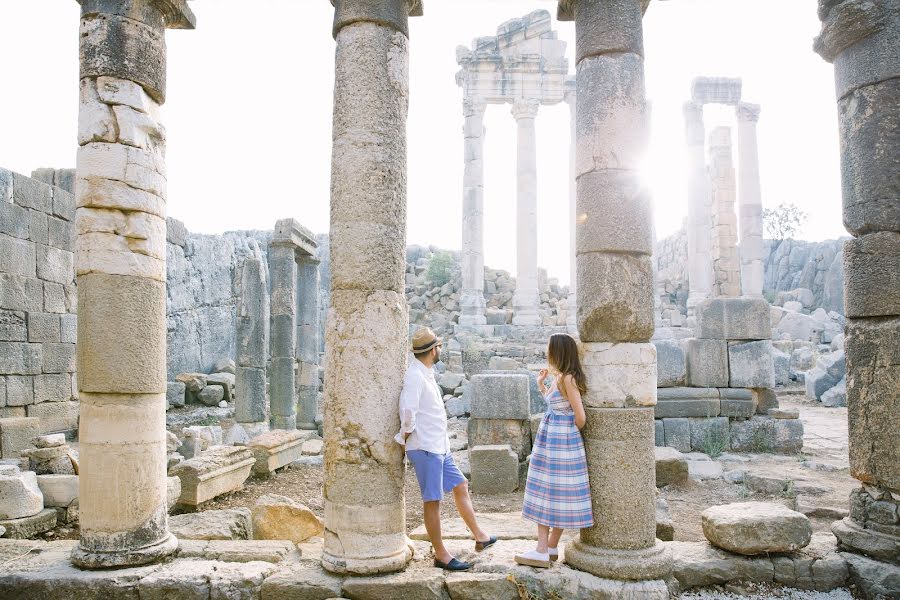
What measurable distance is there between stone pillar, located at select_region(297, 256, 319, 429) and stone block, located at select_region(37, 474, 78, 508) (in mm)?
6515

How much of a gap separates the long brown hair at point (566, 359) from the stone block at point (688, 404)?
643cm

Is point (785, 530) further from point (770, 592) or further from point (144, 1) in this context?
point (144, 1)

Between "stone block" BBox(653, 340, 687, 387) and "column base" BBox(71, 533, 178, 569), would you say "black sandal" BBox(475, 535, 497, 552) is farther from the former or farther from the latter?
"stone block" BBox(653, 340, 687, 387)

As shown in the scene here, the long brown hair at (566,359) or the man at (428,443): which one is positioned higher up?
the long brown hair at (566,359)

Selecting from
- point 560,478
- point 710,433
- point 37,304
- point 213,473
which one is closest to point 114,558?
point 560,478

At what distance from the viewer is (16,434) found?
8.84 metres

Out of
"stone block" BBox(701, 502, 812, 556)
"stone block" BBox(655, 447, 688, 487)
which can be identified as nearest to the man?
"stone block" BBox(701, 502, 812, 556)

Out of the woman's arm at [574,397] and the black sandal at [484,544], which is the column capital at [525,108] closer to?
the woman's arm at [574,397]

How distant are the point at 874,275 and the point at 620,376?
2.19 m

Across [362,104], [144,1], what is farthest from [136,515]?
[144,1]

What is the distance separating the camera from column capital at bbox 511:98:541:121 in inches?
905

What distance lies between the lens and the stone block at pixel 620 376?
441cm

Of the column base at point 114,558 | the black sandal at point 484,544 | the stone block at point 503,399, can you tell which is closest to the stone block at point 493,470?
the stone block at point 503,399

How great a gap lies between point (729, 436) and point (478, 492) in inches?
184
